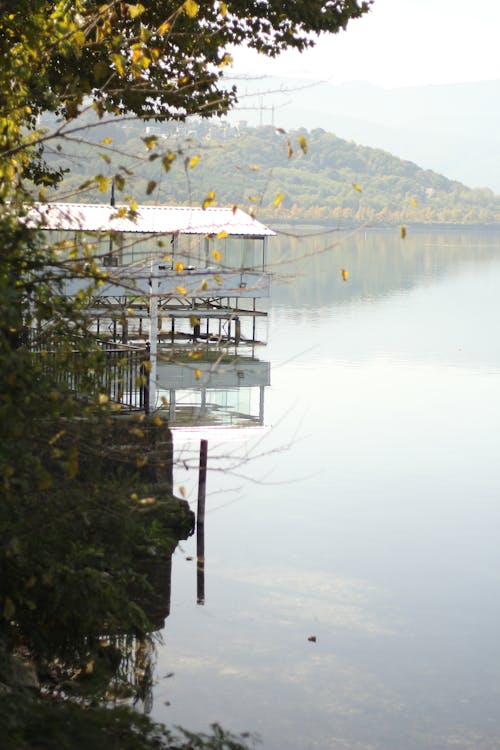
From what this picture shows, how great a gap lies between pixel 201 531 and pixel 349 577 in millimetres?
2535

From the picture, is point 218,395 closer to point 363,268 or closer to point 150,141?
point 150,141

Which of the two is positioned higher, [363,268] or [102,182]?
[102,182]

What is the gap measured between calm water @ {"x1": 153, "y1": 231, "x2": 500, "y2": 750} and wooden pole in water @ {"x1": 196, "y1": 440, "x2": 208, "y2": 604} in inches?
5.6

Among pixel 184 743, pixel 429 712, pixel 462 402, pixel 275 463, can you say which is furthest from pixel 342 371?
pixel 184 743

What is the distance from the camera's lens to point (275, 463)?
31719mm

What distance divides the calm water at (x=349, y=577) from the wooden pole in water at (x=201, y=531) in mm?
141

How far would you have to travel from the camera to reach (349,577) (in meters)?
21.9

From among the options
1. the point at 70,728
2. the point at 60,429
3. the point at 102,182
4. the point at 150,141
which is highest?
the point at 150,141

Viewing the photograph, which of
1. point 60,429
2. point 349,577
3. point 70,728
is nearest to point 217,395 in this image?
point 349,577

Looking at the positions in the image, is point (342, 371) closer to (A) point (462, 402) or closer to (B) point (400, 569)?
(A) point (462, 402)

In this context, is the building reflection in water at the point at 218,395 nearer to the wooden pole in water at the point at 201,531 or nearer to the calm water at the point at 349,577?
the calm water at the point at 349,577

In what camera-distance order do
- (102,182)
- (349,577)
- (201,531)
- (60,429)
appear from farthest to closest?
(349,577) → (201,531) → (60,429) → (102,182)

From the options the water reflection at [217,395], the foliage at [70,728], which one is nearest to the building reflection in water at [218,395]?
the water reflection at [217,395]

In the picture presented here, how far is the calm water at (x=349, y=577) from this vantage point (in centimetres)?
1552
